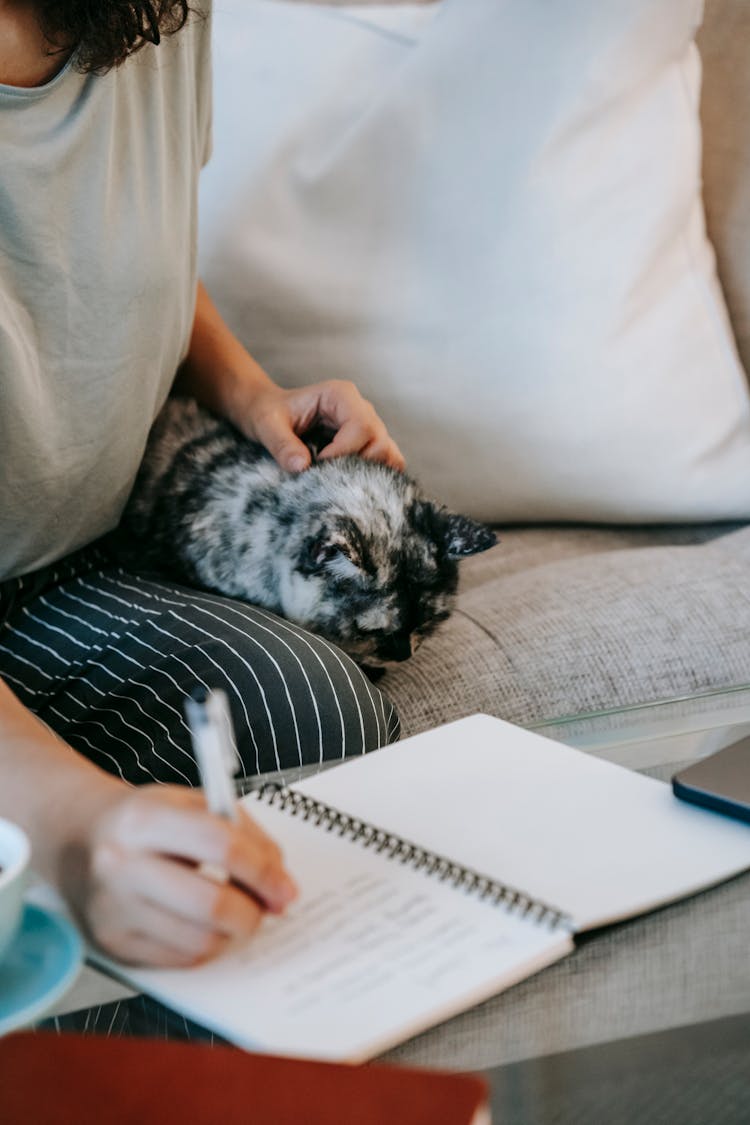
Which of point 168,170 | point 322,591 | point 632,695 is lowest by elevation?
point 632,695

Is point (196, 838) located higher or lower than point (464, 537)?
higher

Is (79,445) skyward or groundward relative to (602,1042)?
skyward

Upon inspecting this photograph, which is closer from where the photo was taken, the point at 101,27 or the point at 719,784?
the point at 719,784

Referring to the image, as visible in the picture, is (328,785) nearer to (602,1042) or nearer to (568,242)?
(602,1042)

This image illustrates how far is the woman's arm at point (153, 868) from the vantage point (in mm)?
568

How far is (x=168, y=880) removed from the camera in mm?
565

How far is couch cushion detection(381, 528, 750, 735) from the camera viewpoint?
3.95 ft

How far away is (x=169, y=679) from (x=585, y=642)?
446 mm

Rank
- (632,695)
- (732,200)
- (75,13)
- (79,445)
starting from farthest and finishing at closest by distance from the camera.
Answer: (732,200)
(632,695)
(79,445)
(75,13)

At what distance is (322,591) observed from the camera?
1.27m

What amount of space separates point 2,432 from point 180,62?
0.42 meters

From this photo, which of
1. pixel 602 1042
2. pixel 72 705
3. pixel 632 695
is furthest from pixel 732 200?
pixel 602 1042

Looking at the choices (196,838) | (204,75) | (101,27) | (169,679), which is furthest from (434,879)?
(204,75)

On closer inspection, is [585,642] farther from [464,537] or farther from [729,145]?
[729,145]
